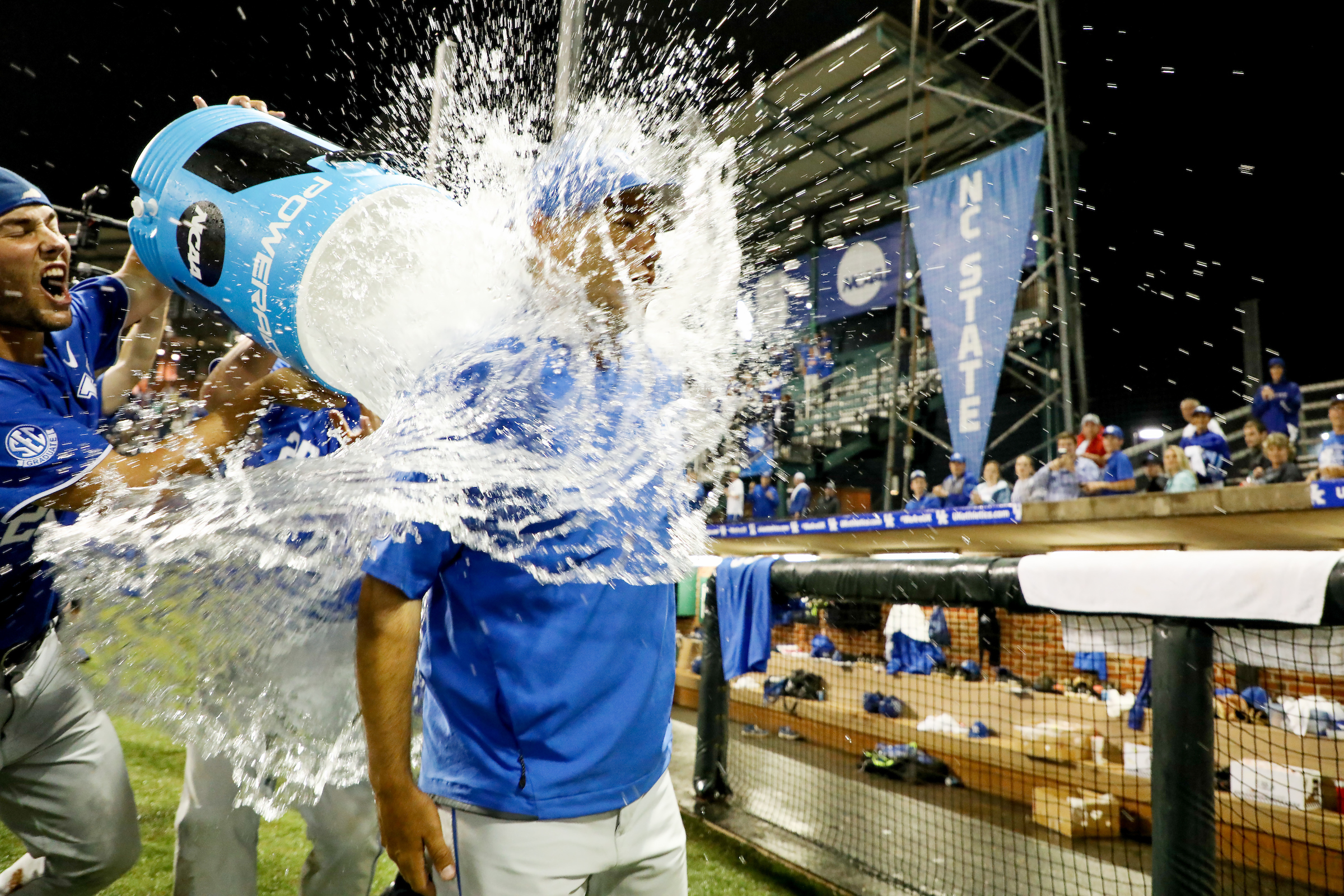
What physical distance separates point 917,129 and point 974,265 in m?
5.03

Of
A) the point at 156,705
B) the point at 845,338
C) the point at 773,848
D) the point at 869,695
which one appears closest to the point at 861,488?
the point at 845,338

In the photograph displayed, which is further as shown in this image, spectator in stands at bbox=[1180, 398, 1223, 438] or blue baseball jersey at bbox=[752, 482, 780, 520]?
blue baseball jersey at bbox=[752, 482, 780, 520]

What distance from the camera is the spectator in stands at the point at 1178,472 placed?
22.4 ft

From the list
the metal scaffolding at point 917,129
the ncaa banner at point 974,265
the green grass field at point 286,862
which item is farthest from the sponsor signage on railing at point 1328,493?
the ncaa banner at point 974,265

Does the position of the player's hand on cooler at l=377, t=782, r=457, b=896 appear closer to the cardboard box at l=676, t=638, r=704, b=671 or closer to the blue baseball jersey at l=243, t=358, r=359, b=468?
the blue baseball jersey at l=243, t=358, r=359, b=468

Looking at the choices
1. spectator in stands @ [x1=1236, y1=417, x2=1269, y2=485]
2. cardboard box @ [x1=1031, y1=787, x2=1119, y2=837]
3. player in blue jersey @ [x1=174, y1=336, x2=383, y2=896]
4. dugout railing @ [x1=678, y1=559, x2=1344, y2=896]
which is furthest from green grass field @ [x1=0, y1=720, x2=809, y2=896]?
spectator in stands @ [x1=1236, y1=417, x2=1269, y2=485]

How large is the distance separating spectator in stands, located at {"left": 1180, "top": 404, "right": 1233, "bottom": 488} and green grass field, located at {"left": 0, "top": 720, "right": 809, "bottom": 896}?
593 centimetres

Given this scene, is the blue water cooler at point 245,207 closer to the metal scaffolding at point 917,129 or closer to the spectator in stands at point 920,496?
the metal scaffolding at point 917,129

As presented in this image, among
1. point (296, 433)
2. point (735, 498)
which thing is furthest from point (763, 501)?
point (296, 433)

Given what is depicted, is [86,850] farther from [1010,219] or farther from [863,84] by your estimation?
[863,84]

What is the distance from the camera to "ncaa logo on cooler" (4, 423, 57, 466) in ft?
5.62

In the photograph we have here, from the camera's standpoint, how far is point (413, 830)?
1.32m

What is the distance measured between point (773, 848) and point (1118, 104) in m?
10.9

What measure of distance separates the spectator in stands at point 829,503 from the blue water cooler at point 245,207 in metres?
9.85
